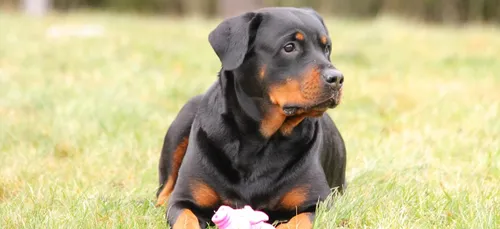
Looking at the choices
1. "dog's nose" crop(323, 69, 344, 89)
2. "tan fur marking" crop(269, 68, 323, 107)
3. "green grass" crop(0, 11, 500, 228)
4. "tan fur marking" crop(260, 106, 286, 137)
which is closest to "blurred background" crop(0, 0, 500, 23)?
"green grass" crop(0, 11, 500, 228)

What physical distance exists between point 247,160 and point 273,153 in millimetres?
125

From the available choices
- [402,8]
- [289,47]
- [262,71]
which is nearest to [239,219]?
[262,71]

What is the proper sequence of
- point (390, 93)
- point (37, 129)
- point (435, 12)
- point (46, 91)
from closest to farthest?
1. point (37, 129)
2. point (46, 91)
3. point (390, 93)
4. point (435, 12)

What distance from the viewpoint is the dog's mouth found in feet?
10.9

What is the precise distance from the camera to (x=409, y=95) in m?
7.17

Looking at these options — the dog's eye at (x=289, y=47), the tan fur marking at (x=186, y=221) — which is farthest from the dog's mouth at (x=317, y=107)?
the tan fur marking at (x=186, y=221)

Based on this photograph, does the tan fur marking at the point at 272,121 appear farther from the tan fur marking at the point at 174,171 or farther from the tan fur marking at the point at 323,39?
the tan fur marking at the point at 174,171

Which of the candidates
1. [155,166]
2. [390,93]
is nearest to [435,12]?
[390,93]

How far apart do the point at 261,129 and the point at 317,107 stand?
0.33m

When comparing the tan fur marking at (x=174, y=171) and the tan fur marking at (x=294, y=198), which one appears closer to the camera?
the tan fur marking at (x=294, y=198)

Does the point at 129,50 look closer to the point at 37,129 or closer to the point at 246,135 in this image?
the point at 37,129

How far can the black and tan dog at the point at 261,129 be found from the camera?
3.46 meters

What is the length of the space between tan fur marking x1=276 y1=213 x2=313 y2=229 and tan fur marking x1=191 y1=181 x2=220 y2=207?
0.34 m

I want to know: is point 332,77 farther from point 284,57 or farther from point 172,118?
point 172,118
